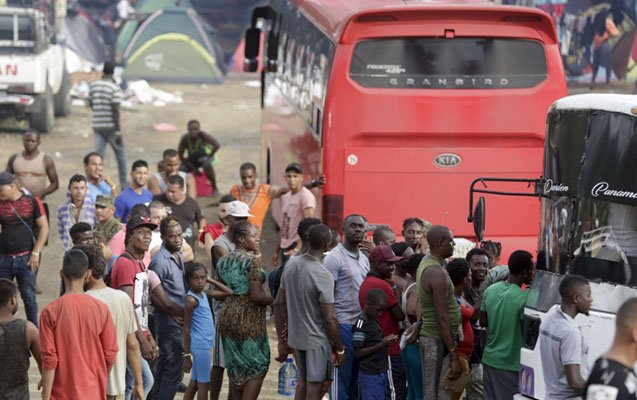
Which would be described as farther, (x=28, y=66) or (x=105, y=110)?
(x=28, y=66)

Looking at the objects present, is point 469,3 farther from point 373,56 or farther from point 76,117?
point 76,117

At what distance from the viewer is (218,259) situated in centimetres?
1153

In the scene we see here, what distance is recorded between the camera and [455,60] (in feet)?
48.1

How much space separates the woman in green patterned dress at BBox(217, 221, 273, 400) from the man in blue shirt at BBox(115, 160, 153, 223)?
3782 millimetres

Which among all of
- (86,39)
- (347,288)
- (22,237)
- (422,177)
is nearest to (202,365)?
(347,288)

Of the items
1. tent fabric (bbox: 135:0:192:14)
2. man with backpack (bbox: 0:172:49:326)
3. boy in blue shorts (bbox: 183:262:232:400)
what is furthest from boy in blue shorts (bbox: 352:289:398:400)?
tent fabric (bbox: 135:0:192:14)

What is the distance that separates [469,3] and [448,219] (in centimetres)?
224

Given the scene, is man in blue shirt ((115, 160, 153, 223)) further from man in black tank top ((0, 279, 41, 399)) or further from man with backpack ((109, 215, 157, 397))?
man in black tank top ((0, 279, 41, 399))

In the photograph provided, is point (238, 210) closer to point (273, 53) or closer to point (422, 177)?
point (422, 177)

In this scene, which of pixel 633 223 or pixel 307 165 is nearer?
pixel 633 223

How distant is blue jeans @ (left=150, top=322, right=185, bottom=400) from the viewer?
11.3 m

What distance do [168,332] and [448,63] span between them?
185 inches

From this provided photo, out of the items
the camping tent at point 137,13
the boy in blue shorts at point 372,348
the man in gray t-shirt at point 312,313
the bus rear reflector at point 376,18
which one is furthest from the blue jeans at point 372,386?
the camping tent at point 137,13

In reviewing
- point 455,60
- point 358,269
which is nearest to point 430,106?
point 455,60
